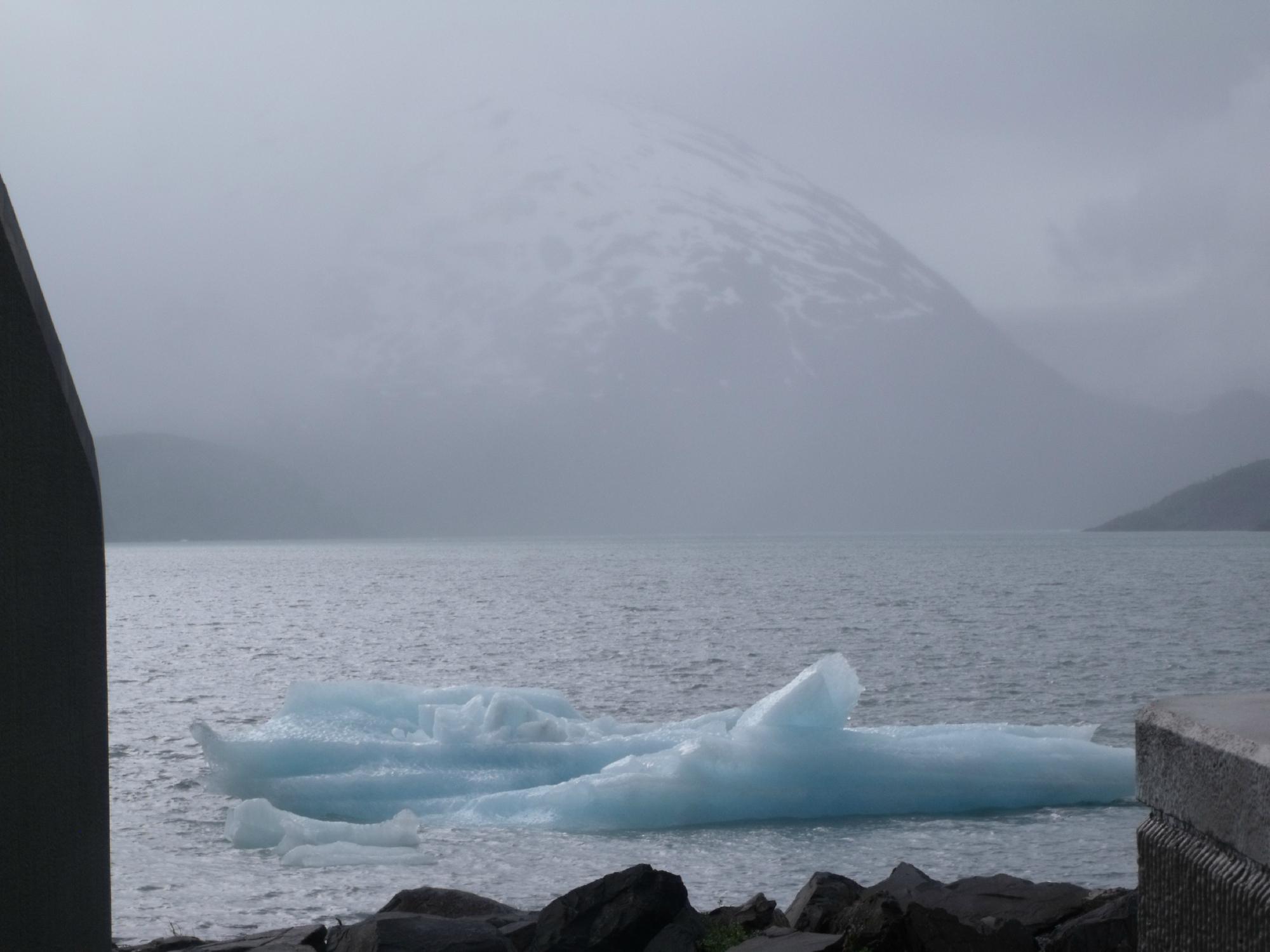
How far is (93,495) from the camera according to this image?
262 cm

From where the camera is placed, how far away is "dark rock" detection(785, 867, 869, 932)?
8.55 meters

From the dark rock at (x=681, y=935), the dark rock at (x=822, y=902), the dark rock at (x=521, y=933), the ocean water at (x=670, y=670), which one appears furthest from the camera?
the ocean water at (x=670, y=670)

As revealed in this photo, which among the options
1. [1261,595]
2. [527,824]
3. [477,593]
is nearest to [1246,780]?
[527,824]

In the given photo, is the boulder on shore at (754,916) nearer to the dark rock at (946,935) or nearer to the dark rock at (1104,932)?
the dark rock at (946,935)

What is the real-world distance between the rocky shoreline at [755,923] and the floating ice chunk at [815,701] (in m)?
5.94

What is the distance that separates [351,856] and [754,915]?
627 cm

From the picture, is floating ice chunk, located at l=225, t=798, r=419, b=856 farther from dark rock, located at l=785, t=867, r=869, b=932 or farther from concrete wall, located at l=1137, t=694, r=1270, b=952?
concrete wall, located at l=1137, t=694, r=1270, b=952

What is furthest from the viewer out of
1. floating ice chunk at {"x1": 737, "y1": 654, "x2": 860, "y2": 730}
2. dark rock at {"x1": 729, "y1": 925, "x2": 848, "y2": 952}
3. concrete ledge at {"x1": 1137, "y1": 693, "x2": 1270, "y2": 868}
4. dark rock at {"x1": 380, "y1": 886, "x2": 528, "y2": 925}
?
floating ice chunk at {"x1": 737, "y1": 654, "x2": 860, "y2": 730}

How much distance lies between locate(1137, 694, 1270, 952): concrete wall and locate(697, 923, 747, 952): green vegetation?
604 cm

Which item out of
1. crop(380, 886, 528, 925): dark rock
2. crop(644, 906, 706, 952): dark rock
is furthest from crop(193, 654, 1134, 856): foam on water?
crop(644, 906, 706, 952): dark rock

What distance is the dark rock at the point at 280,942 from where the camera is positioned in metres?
7.45

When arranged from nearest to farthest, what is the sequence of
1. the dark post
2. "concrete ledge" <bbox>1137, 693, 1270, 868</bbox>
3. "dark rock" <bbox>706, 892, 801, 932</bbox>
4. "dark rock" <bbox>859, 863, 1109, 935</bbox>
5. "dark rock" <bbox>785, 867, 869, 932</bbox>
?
"concrete ledge" <bbox>1137, 693, 1270, 868</bbox> < the dark post < "dark rock" <bbox>859, 863, 1109, 935</bbox> < "dark rock" <bbox>785, 867, 869, 932</bbox> < "dark rock" <bbox>706, 892, 801, 932</bbox>

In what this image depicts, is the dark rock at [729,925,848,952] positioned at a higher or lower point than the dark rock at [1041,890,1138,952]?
higher

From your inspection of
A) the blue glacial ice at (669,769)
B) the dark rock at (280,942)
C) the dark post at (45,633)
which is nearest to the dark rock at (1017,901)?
the dark rock at (280,942)
